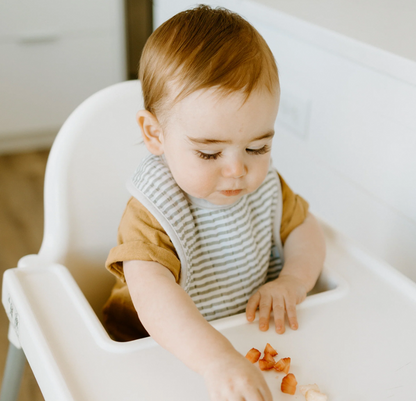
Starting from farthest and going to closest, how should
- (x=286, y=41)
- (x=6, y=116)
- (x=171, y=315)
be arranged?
(x=6, y=116)
(x=286, y=41)
(x=171, y=315)

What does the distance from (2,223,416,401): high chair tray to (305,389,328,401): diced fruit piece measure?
12 millimetres

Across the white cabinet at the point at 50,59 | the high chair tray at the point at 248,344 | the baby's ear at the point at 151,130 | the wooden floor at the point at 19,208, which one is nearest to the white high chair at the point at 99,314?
the high chair tray at the point at 248,344

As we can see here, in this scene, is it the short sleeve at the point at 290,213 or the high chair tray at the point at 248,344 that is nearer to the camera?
the high chair tray at the point at 248,344

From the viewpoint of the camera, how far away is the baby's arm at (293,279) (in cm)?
59

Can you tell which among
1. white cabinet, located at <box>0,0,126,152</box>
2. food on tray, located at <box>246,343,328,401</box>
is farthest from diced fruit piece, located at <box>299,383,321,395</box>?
white cabinet, located at <box>0,0,126,152</box>

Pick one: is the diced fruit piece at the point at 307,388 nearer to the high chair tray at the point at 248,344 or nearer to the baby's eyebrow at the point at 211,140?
the high chair tray at the point at 248,344

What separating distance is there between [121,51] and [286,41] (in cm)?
120

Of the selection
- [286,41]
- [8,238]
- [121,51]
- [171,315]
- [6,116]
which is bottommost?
[8,238]

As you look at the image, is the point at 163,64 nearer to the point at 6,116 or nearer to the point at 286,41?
the point at 286,41

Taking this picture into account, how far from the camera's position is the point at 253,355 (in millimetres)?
522

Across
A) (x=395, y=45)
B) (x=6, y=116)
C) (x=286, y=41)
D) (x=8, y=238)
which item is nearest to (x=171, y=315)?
(x=395, y=45)

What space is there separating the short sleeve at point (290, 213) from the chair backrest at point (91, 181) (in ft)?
0.73

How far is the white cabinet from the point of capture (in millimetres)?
1892

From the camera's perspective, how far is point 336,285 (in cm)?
67
